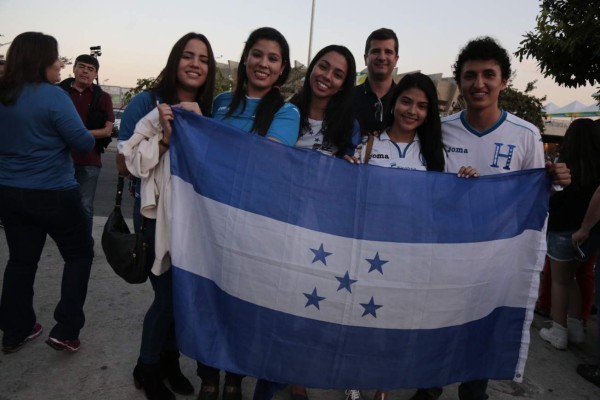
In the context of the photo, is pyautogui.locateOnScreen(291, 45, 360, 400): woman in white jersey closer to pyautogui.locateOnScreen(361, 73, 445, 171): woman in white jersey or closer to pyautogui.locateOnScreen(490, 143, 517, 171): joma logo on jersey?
pyautogui.locateOnScreen(361, 73, 445, 171): woman in white jersey

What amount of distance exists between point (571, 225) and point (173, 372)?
308 cm

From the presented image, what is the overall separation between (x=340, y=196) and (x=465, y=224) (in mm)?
662

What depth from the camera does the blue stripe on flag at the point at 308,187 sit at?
212cm

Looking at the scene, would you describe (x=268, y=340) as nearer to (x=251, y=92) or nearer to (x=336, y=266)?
(x=336, y=266)

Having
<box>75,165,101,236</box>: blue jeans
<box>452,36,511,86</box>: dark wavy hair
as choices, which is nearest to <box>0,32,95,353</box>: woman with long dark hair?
<box>75,165,101,236</box>: blue jeans

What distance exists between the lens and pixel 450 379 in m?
2.27

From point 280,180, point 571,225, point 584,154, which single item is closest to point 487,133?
point 280,180

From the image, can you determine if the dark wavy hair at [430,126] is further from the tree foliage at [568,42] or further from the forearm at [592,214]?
the tree foliage at [568,42]

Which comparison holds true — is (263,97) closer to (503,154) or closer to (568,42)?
(503,154)

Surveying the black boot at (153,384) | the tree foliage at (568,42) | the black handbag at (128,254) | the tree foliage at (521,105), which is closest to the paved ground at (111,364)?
the black boot at (153,384)

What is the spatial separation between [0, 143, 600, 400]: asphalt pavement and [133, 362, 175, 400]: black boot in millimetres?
91

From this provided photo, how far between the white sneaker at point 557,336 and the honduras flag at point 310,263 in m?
1.85

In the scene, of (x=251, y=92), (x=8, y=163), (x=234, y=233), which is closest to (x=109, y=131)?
(x=8, y=163)

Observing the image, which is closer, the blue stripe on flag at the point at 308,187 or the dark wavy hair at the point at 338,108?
the blue stripe on flag at the point at 308,187
